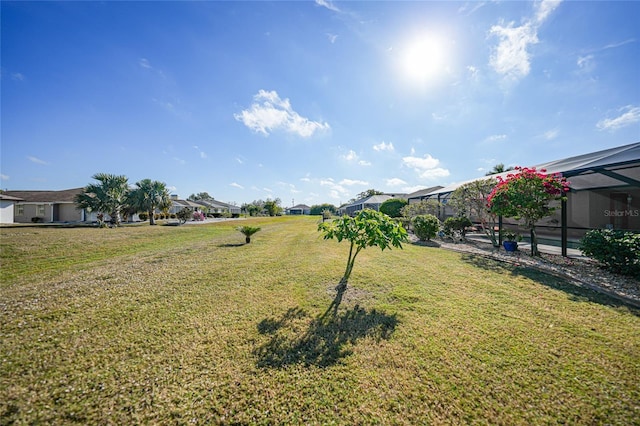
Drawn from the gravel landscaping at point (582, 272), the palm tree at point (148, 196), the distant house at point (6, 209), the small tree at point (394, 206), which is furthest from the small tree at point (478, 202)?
the distant house at point (6, 209)

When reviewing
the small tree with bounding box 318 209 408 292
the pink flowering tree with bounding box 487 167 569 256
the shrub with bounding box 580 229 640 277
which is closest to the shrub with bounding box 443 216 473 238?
the pink flowering tree with bounding box 487 167 569 256

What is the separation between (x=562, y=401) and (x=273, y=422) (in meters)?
2.62

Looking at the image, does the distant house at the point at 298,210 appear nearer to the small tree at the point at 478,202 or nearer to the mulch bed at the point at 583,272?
the small tree at the point at 478,202

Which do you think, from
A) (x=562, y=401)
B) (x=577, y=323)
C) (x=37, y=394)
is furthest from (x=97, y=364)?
(x=577, y=323)

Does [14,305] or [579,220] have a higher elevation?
[579,220]

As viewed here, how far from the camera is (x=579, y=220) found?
1333 centimetres

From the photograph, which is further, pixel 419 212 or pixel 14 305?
pixel 419 212

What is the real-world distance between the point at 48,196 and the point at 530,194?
1744 inches

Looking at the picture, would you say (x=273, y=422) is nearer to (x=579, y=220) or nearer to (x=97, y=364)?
(x=97, y=364)

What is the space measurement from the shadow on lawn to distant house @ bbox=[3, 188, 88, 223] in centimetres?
3456

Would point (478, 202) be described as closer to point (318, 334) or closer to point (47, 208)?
point (318, 334)

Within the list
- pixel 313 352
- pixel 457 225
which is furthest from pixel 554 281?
pixel 457 225

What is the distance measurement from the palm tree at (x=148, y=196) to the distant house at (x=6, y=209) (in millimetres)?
9968

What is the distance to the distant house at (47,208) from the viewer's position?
24969mm
